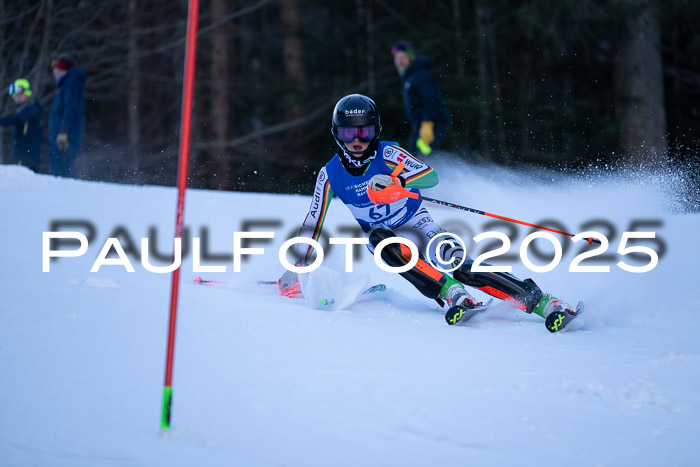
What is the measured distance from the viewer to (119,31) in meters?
19.2

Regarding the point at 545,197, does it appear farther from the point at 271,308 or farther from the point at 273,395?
the point at 273,395

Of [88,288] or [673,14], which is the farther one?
[673,14]

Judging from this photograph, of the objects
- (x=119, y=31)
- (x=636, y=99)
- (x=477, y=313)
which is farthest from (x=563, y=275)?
(x=119, y=31)

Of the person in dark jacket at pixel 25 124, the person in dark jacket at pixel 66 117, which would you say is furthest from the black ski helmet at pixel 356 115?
the person in dark jacket at pixel 25 124

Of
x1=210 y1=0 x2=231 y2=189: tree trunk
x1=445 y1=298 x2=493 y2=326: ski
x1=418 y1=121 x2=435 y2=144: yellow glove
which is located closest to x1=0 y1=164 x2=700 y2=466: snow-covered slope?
x1=445 y1=298 x2=493 y2=326: ski

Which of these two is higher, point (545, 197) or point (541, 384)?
point (545, 197)

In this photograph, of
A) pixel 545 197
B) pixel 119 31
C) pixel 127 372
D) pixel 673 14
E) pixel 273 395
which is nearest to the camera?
pixel 273 395

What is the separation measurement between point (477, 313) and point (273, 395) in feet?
6.14

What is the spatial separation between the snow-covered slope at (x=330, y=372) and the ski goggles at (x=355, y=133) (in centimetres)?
90

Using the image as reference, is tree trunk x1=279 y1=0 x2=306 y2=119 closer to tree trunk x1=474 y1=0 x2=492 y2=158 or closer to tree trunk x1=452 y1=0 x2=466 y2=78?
tree trunk x1=452 y1=0 x2=466 y2=78

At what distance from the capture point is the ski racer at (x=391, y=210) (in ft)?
16.2

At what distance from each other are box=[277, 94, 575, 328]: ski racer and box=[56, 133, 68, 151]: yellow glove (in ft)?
18.8

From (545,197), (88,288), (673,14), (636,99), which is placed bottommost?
(88,288)

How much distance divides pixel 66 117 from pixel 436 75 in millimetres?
8336
